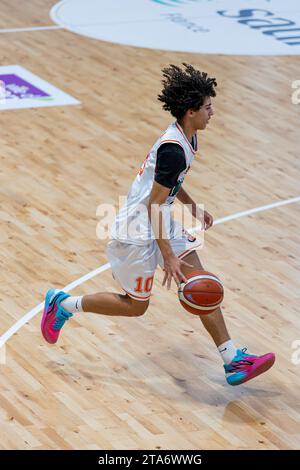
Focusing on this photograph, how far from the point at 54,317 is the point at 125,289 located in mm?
554

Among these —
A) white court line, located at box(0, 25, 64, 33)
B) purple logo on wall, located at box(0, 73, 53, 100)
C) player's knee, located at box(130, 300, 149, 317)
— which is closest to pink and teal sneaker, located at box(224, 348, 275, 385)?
player's knee, located at box(130, 300, 149, 317)

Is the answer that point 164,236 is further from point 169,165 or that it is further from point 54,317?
point 54,317

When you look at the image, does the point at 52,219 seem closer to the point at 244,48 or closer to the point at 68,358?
the point at 68,358

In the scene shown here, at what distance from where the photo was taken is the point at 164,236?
6367 mm

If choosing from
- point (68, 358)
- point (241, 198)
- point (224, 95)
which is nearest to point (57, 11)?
point (224, 95)

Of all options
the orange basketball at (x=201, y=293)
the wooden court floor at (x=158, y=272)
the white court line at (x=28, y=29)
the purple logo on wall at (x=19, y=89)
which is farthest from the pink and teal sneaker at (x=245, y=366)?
the white court line at (x=28, y=29)

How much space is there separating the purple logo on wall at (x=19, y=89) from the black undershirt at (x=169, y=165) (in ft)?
18.9

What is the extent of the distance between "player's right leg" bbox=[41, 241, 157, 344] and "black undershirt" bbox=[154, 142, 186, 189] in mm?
535

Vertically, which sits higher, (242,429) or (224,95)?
(242,429)

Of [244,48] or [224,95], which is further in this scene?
[244,48]

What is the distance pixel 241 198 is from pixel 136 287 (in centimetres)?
333

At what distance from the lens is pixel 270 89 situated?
1274 centimetres

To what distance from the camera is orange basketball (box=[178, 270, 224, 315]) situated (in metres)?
6.55

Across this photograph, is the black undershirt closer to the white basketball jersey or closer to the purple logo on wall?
the white basketball jersey
